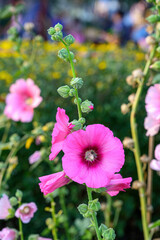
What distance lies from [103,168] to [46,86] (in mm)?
2254

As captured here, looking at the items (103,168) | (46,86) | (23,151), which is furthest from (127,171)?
(103,168)

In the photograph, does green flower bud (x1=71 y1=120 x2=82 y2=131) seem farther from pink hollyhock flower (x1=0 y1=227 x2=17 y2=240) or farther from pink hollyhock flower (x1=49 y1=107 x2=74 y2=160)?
pink hollyhock flower (x1=0 y1=227 x2=17 y2=240)

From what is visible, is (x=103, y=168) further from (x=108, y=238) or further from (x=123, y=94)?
(x=123, y=94)

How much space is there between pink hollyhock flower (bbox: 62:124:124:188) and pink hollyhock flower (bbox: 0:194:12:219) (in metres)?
0.27

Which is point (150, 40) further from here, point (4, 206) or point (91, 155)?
point (4, 206)

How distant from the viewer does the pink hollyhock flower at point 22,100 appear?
1.31 meters

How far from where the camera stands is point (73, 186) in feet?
6.91

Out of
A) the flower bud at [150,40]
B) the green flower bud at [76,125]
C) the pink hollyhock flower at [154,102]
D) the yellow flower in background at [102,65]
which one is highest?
the yellow flower in background at [102,65]

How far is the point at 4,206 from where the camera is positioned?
0.79 metres

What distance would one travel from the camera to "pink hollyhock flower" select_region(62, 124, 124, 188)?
574mm

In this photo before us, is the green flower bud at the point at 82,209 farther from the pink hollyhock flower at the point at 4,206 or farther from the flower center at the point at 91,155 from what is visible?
the pink hollyhock flower at the point at 4,206

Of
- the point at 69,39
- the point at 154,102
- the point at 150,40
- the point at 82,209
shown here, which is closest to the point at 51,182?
the point at 82,209

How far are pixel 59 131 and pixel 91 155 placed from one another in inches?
3.0

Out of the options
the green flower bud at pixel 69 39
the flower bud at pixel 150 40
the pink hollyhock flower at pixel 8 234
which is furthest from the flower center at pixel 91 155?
the flower bud at pixel 150 40
